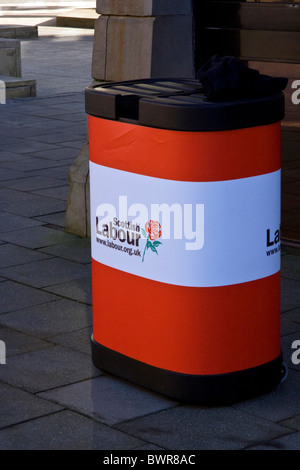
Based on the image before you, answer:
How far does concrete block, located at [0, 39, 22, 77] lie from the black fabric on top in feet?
43.3

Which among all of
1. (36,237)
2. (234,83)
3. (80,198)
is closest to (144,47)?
(80,198)

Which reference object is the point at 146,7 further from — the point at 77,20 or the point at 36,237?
the point at 77,20

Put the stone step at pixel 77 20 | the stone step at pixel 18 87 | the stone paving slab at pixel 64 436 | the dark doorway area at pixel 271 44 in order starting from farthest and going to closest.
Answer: the stone step at pixel 77 20
the stone step at pixel 18 87
the dark doorway area at pixel 271 44
the stone paving slab at pixel 64 436

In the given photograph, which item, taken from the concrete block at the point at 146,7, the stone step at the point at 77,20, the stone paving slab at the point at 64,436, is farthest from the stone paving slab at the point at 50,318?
the stone step at the point at 77,20

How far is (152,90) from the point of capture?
512 centimetres

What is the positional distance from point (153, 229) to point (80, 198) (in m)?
3.47

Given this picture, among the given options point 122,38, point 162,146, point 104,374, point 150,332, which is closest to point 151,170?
point 162,146

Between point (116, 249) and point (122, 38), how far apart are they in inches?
128

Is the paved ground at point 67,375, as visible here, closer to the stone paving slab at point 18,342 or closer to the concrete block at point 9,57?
the stone paving slab at point 18,342

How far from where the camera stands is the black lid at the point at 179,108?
4.49 meters

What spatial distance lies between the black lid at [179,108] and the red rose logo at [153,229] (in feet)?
1.65
